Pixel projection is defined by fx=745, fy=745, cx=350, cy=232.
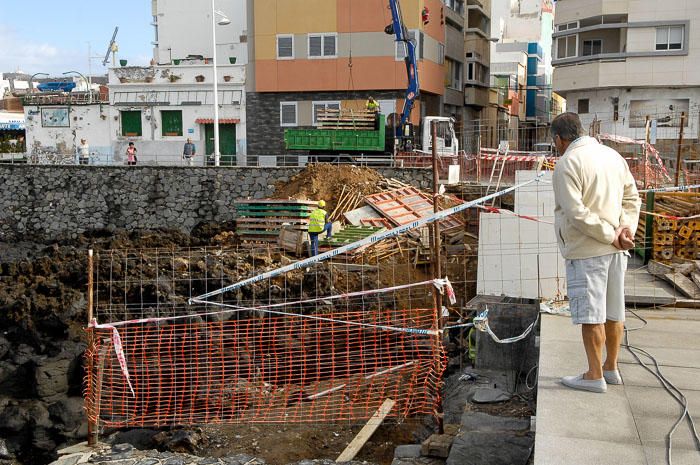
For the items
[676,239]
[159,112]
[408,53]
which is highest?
[408,53]

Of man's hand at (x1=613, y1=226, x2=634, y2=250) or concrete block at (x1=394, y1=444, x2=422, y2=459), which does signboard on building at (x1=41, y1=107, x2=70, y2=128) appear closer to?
concrete block at (x1=394, y1=444, x2=422, y2=459)

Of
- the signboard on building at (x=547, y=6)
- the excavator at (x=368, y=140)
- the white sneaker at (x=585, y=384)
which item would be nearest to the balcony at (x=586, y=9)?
the excavator at (x=368, y=140)

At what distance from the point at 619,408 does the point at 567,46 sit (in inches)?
1443

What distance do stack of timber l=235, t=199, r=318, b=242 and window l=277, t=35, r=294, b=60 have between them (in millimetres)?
16391

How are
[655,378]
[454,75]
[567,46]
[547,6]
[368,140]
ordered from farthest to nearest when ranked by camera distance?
[547,6]
[454,75]
[567,46]
[368,140]
[655,378]

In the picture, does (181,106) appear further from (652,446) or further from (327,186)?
(652,446)

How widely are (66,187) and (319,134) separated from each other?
965 centimetres

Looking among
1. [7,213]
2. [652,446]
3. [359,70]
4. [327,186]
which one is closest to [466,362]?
[652,446]

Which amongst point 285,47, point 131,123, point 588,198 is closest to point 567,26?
point 285,47

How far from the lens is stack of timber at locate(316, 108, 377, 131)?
27.8m

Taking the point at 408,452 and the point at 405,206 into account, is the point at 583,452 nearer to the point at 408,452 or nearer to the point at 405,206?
the point at 408,452

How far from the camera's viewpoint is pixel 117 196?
89.4 feet

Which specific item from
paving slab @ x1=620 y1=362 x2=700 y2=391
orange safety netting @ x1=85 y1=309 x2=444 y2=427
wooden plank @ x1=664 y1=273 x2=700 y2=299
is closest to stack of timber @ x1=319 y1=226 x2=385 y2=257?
orange safety netting @ x1=85 y1=309 x2=444 y2=427

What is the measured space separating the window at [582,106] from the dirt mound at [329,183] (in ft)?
62.1
